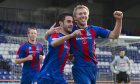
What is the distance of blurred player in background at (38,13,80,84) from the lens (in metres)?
4.71

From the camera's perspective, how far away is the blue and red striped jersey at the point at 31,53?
8.15 meters

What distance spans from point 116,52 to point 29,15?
10125mm

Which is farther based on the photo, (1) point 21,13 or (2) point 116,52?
(1) point 21,13

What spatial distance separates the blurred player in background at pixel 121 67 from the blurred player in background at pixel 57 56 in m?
8.31

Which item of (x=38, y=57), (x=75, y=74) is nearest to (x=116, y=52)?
→ (x=38, y=57)

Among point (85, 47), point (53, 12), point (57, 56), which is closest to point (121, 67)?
point (85, 47)

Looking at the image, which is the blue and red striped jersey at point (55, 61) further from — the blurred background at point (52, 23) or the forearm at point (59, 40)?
the blurred background at point (52, 23)

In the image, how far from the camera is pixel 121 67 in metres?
13.1

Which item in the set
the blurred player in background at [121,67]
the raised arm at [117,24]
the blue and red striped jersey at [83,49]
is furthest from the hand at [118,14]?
the blurred player in background at [121,67]

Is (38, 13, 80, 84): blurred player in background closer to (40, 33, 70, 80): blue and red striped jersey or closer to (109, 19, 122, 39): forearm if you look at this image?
(40, 33, 70, 80): blue and red striped jersey

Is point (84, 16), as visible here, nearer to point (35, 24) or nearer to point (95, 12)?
point (35, 24)

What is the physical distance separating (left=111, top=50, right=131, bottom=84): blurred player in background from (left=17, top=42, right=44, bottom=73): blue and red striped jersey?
519 centimetres

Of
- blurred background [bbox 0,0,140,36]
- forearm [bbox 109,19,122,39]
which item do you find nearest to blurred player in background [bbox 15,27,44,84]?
forearm [bbox 109,19,122,39]

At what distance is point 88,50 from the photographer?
16.1ft
